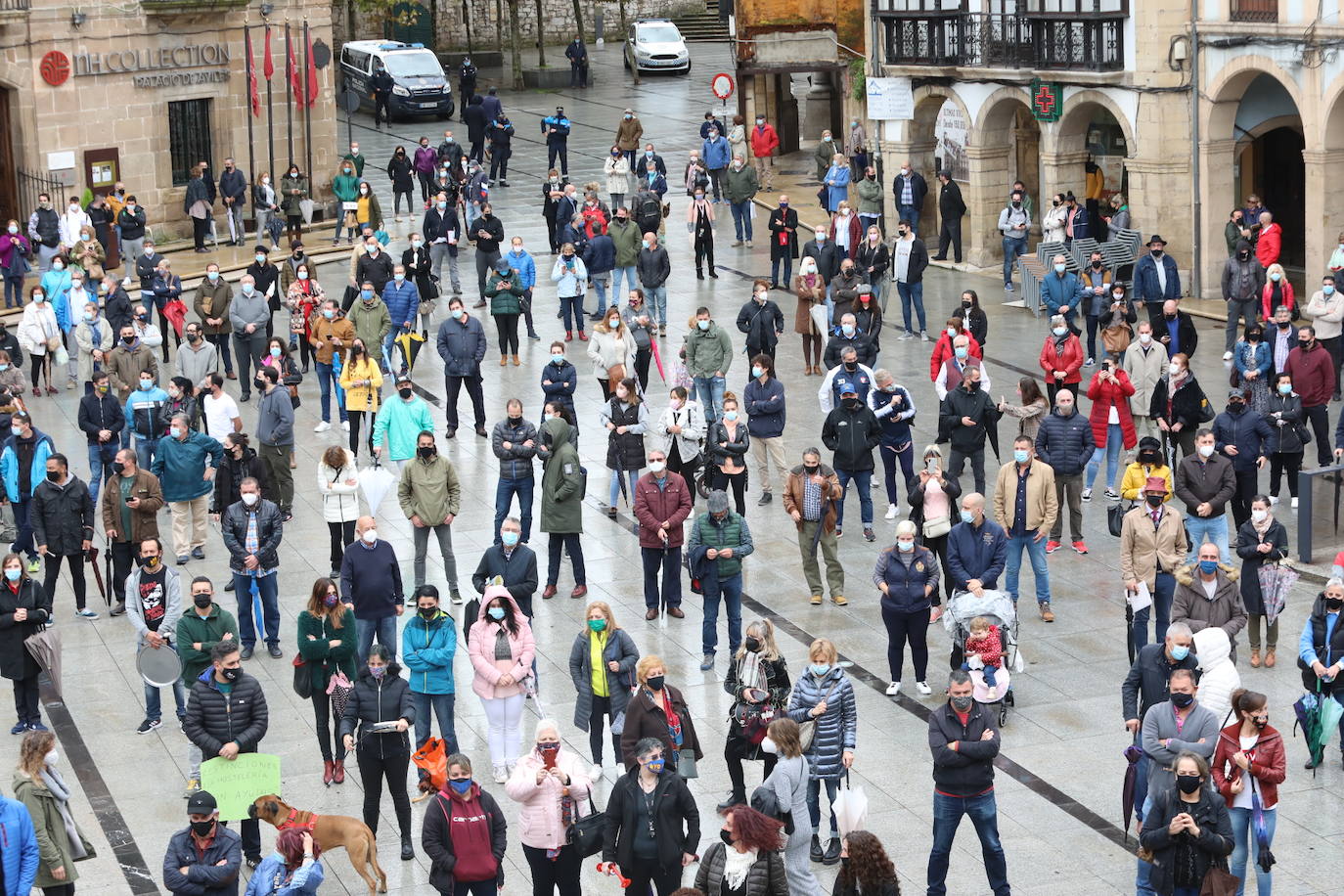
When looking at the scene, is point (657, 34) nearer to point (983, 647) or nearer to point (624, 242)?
point (624, 242)

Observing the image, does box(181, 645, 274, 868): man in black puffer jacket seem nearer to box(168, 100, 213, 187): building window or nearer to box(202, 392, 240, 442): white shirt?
box(202, 392, 240, 442): white shirt

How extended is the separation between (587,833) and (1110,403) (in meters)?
9.85

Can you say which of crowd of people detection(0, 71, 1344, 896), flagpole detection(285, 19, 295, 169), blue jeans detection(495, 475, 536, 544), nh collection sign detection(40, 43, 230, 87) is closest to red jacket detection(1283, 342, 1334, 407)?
crowd of people detection(0, 71, 1344, 896)

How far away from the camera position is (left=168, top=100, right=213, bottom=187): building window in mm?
38281

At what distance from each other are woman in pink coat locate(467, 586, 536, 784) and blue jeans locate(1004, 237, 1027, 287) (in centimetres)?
1807

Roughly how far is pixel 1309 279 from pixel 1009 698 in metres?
15.4

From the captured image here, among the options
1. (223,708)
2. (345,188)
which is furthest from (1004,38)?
(223,708)

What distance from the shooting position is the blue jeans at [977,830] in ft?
41.0

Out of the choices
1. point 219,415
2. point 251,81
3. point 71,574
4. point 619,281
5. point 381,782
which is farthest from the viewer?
point 251,81

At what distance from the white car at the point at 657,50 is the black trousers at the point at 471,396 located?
34892 millimetres

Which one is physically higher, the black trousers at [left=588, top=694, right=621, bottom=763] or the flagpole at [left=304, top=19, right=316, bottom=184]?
the flagpole at [left=304, top=19, right=316, bottom=184]

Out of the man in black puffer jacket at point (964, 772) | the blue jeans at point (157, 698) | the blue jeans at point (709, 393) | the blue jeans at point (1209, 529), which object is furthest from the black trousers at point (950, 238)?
the man in black puffer jacket at point (964, 772)

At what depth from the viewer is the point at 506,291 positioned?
26.6 meters

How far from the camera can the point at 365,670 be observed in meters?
13.5
